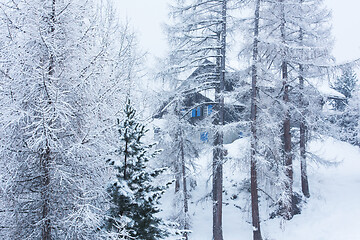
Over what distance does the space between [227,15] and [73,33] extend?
27.4 feet

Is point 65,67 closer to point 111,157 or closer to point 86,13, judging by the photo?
point 86,13

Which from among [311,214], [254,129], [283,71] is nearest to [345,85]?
[283,71]

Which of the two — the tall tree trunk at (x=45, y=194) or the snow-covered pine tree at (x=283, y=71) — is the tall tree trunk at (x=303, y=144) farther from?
the tall tree trunk at (x=45, y=194)

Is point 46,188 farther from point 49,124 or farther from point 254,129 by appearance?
point 254,129

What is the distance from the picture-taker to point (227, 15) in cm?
1217

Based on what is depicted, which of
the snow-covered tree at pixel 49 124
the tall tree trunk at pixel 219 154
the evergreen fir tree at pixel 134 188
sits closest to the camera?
the snow-covered tree at pixel 49 124

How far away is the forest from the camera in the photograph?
5020 mm

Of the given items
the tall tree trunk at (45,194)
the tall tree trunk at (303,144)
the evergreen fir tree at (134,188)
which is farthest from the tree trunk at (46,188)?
the tall tree trunk at (303,144)

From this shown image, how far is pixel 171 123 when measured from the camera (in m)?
13.9

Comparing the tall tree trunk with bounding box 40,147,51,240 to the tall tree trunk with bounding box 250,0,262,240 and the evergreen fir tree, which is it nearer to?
the evergreen fir tree

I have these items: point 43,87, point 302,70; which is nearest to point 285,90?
point 302,70

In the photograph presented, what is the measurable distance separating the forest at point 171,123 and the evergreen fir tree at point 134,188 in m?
0.02

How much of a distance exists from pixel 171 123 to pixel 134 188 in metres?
8.19

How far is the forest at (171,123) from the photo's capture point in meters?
5.02
